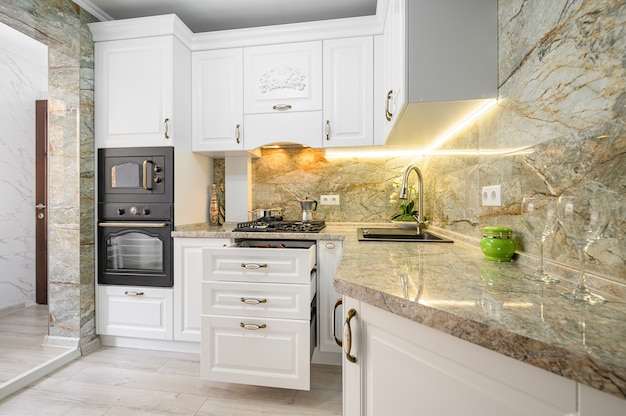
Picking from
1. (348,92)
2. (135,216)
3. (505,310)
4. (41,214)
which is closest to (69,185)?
(135,216)

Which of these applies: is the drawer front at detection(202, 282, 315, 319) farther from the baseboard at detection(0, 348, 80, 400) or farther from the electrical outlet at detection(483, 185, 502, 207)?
the baseboard at detection(0, 348, 80, 400)

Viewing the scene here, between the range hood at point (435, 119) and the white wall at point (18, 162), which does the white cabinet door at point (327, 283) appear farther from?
the white wall at point (18, 162)

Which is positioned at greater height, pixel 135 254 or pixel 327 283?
pixel 135 254

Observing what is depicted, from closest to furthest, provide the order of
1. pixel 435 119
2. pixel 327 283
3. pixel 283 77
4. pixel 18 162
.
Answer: pixel 435 119 → pixel 327 283 → pixel 283 77 → pixel 18 162

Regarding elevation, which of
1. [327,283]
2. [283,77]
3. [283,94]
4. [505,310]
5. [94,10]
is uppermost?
[94,10]

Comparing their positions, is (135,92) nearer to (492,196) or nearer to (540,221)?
(492,196)

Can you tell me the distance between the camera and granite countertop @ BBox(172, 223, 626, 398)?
354 millimetres

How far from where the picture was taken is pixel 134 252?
6.94 ft

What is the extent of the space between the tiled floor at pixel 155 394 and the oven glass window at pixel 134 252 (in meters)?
0.66

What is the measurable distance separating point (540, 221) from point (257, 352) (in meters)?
1.40

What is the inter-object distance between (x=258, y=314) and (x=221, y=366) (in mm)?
355

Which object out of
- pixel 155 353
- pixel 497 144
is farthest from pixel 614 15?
pixel 155 353

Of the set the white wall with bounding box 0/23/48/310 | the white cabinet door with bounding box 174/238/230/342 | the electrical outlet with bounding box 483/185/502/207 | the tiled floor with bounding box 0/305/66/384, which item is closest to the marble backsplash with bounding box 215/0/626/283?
the electrical outlet with bounding box 483/185/502/207

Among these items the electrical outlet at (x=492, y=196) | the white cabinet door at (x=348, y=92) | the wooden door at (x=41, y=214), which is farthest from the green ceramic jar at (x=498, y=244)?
the wooden door at (x=41, y=214)
